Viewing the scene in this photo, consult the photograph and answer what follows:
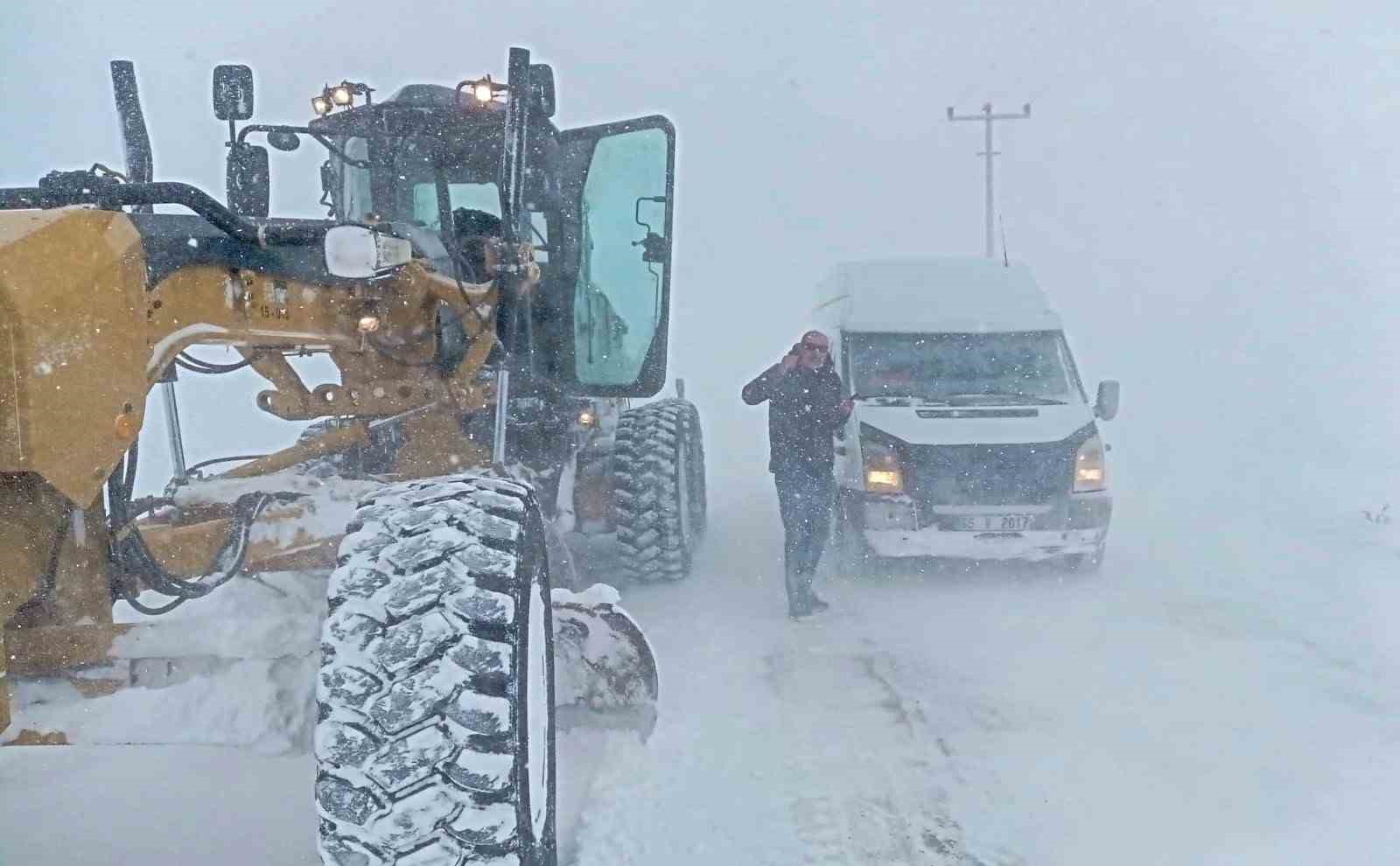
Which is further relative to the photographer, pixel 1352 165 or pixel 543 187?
pixel 1352 165

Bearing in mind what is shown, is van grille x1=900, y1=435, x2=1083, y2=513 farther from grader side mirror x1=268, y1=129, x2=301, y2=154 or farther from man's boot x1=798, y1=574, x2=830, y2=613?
grader side mirror x1=268, y1=129, x2=301, y2=154

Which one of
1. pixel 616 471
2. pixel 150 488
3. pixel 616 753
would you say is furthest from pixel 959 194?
pixel 616 753

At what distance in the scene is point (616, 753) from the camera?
4512 millimetres

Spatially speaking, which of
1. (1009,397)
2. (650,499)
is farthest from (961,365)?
(650,499)

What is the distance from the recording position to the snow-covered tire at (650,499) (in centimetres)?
712

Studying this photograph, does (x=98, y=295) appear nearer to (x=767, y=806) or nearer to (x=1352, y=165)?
(x=767, y=806)

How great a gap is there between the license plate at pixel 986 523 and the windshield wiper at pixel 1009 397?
98cm

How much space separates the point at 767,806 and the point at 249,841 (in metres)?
1.65

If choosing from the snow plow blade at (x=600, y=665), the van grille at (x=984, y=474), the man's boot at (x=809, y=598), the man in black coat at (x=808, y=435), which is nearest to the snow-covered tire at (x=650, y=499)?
the man in black coat at (x=808, y=435)

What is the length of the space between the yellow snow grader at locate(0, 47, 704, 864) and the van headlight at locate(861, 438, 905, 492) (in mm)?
2806

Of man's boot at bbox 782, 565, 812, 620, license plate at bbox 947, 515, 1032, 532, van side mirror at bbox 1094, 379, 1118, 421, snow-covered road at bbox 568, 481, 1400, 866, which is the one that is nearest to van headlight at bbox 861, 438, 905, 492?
license plate at bbox 947, 515, 1032, 532

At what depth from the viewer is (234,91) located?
4500 millimetres

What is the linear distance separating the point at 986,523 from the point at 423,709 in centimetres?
557

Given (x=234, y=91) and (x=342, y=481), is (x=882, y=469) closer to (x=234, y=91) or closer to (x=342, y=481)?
(x=342, y=481)
